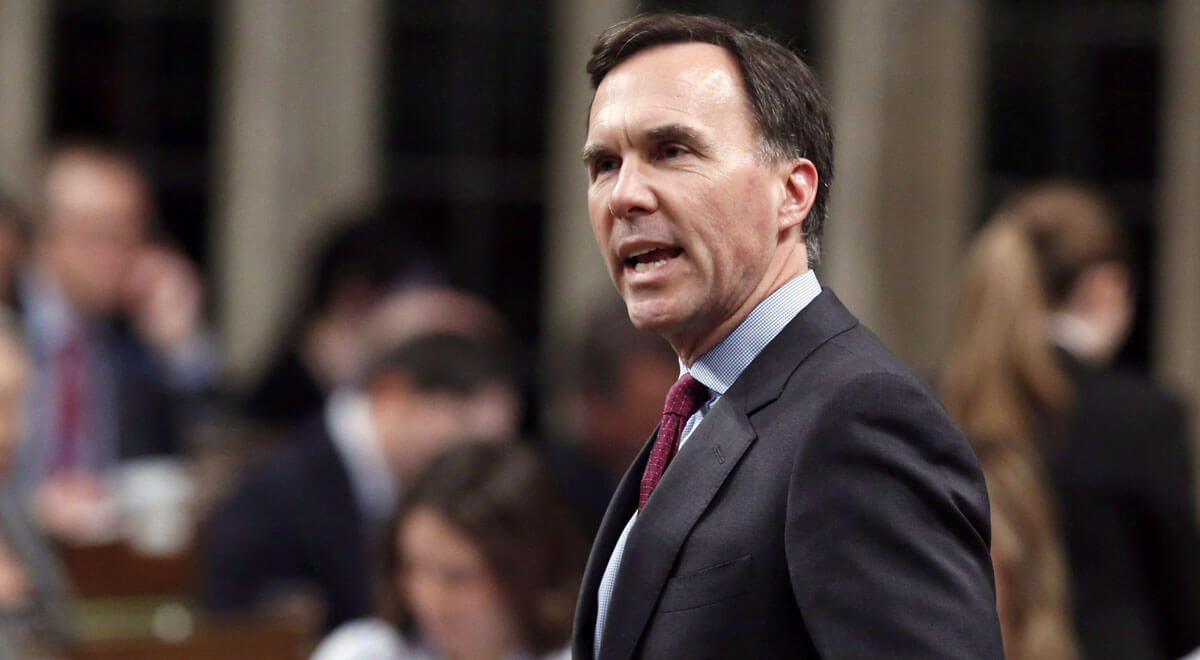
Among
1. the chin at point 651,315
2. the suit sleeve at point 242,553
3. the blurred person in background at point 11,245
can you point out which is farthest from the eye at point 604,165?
the blurred person in background at point 11,245

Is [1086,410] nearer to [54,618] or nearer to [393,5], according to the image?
[54,618]

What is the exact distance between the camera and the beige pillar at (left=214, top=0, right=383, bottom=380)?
825cm

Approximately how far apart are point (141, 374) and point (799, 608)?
16.0ft

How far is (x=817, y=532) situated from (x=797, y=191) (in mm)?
280

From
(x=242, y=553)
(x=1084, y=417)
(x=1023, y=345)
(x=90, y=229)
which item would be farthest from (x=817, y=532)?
(x=90, y=229)

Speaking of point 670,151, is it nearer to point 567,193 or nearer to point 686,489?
point 686,489

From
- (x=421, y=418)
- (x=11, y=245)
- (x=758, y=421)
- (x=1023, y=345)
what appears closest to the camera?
(x=758, y=421)

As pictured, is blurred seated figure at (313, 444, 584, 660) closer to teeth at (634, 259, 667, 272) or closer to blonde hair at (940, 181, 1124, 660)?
blonde hair at (940, 181, 1124, 660)

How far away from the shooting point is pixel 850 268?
27.1 ft

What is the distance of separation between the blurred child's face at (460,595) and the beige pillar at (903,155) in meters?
4.90

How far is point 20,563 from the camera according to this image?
3961mm

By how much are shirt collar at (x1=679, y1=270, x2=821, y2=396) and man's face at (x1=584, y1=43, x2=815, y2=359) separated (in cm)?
5

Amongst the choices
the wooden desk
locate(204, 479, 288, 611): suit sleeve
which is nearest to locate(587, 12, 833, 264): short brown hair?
locate(204, 479, 288, 611): suit sleeve

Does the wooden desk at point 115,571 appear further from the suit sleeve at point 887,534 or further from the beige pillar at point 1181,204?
the beige pillar at point 1181,204
